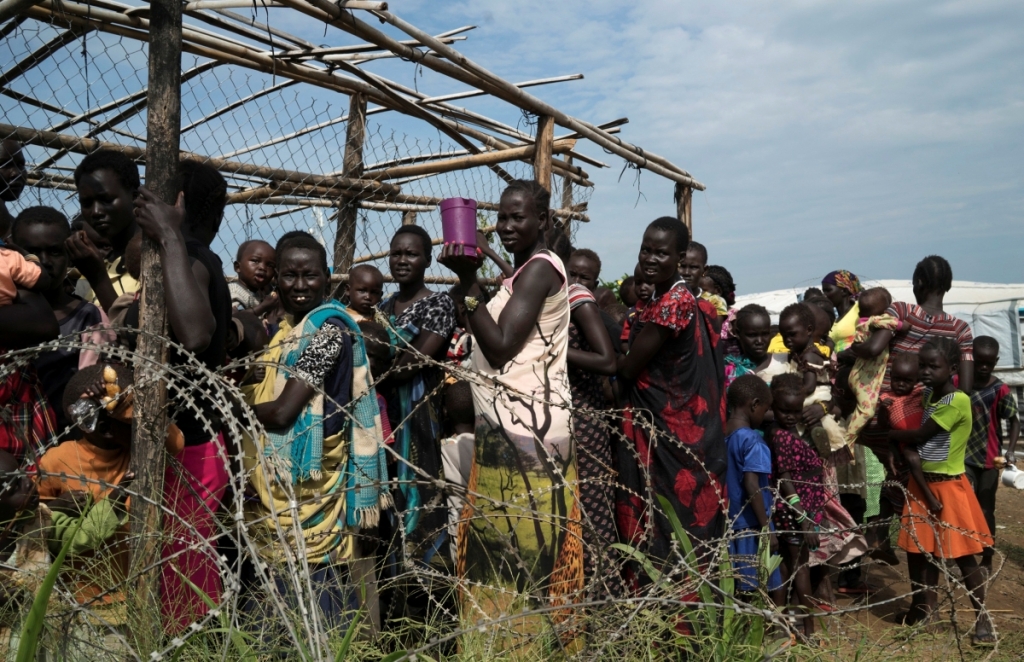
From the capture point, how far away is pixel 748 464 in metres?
3.71

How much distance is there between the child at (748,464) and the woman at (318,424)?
168cm

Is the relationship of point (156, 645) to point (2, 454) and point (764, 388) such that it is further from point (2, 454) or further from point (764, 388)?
point (764, 388)

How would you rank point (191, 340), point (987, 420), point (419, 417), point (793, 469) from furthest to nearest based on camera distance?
point (987, 420) → point (793, 469) → point (419, 417) → point (191, 340)

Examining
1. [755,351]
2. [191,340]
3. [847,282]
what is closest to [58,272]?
[191,340]

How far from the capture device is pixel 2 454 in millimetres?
2209

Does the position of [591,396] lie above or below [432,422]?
above

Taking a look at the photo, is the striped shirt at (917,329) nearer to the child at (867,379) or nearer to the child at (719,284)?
the child at (867,379)

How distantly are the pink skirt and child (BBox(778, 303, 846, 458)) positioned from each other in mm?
3346

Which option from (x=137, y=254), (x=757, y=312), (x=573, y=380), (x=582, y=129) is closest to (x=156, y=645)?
(x=137, y=254)

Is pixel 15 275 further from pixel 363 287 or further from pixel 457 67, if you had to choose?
pixel 457 67

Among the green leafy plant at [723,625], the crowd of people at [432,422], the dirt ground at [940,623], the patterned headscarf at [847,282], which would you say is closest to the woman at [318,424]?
the crowd of people at [432,422]

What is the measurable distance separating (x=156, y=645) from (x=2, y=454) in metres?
0.73

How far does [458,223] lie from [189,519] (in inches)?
48.1

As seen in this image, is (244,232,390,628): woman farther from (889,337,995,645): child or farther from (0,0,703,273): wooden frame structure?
(889,337,995,645): child
